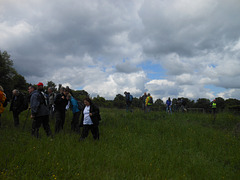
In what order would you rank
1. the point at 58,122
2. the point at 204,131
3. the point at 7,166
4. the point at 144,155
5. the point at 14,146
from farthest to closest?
the point at 204,131 → the point at 58,122 → the point at 144,155 → the point at 14,146 → the point at 7,166

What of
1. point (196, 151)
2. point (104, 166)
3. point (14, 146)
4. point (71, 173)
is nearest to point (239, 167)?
point (196, 151)

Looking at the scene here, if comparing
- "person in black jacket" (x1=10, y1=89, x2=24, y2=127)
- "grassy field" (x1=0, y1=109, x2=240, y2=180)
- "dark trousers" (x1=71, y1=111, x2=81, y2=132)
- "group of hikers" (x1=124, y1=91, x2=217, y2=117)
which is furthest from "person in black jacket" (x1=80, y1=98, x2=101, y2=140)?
"group of hikers" (x1=124, y1=91, x2=217, y2=117)

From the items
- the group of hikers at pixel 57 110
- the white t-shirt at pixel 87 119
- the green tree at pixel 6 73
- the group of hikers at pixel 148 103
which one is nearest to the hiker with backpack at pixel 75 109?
the group of hikers at pixel 57 110

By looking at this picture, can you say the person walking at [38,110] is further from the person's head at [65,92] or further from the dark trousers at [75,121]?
the dark trousers at [75,121]

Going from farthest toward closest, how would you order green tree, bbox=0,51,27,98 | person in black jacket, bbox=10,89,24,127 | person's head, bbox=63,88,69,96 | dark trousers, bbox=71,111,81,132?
green tree, bbox=0,51,27,98 < person in black jacket, bbox=10,89,24,127 < dark trousers, bbox=71,111,81,132 < person's head, bbox=63,88,69,96

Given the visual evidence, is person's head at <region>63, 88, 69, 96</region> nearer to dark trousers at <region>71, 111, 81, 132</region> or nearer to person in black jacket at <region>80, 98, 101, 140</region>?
dark trousers at <region>71, 111, 81, 132</region>

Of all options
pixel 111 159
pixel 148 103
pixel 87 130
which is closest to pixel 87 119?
pixel 87 130

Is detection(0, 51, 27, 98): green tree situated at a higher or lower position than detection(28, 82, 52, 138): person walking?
higher

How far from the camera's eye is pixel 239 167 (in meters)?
6.26

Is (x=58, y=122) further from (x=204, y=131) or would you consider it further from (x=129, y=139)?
(x=204, y=131)

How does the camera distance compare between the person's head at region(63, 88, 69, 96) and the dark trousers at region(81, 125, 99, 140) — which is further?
the person's head at region(63, 88, 69, 96)

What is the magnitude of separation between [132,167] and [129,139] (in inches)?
118

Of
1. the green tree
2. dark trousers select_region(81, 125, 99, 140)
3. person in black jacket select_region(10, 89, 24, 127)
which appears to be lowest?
dark trousers select_region(81, 125, 99, 140)

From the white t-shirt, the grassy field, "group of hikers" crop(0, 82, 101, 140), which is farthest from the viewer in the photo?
the white t-shirt
